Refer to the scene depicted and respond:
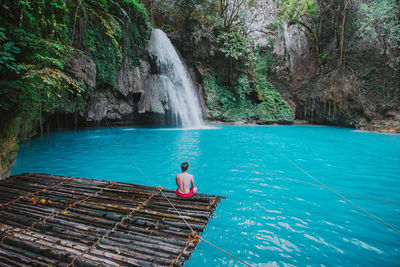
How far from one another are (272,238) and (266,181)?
2.21 metres

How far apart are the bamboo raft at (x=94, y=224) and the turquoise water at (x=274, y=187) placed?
0.43m

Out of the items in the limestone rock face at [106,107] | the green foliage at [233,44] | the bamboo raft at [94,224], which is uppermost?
the green foliage at [233,44]

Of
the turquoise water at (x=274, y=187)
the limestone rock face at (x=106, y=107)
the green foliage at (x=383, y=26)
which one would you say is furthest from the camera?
the green foliage at (x=383, y=26)

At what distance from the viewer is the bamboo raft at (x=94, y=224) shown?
6.50 ft

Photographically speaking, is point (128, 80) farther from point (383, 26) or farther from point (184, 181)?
point (383, 26)

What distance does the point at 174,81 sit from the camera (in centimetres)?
1534

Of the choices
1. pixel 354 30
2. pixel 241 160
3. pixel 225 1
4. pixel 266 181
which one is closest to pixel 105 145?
pixel 241 160

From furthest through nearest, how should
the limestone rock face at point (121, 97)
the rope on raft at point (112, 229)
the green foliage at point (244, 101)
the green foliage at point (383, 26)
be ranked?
the green foliage at point (244, 101)
the green foliage at point (383, 26)
the limestone rock face at point (121, 97)
the rope on raft at point (112, 229)

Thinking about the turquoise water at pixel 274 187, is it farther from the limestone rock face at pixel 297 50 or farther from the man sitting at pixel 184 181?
the limestone rock face at pixel 297 50

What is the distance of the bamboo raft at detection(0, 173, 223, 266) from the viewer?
1.98m

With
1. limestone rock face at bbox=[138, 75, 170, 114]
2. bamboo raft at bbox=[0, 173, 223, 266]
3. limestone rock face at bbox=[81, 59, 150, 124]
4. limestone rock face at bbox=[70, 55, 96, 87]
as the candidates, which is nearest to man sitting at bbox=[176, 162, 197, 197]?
bamboo raft at bbox=[0, 173, 223, 266]

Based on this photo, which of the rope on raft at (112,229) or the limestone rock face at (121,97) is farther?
the limestone rock face at (121,97)

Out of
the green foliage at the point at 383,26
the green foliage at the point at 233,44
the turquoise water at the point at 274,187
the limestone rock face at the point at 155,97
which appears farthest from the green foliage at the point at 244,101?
the turquoise water at the point at 274,187

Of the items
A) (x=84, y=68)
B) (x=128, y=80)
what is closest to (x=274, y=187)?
(x=84, y=68)
